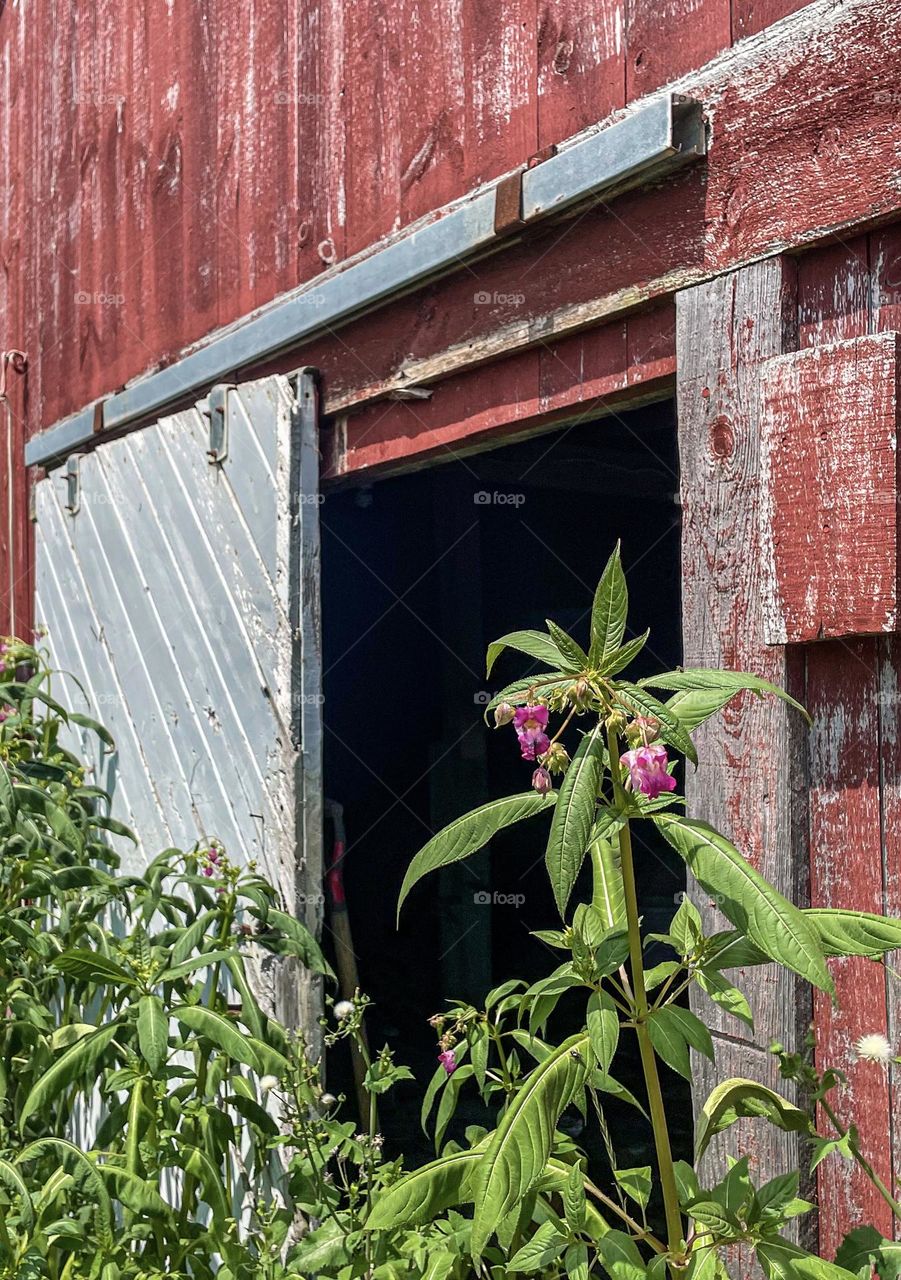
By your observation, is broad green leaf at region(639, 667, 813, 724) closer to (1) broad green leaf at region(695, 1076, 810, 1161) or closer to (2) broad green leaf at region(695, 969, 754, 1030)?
(2) broad green leaf at region(695, 969, 754, 1030)

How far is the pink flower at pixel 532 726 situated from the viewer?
124 cm

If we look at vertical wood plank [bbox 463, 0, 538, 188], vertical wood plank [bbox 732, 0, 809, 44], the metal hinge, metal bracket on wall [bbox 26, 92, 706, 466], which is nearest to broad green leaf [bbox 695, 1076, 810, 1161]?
metal bracket on wall [bbox 26, 92, 706, 466]

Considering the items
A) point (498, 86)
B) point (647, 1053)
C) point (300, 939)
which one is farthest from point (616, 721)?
point (498, 86)

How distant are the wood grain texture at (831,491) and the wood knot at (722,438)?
9cm

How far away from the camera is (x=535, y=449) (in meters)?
5.58

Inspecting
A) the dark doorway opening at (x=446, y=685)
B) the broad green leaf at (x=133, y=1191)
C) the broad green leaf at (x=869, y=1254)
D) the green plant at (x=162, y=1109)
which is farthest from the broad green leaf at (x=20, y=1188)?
the dark doorway opening at (x=446, y=685)

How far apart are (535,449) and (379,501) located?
823 mm

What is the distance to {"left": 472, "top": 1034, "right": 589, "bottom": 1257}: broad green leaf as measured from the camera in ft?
3.84

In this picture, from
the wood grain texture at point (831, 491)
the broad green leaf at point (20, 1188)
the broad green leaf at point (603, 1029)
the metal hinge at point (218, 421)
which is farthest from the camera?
the metal hinge at point (218, 421)

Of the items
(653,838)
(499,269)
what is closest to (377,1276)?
(499,269)

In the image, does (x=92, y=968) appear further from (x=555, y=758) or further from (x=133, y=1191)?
(x=555, y=758)

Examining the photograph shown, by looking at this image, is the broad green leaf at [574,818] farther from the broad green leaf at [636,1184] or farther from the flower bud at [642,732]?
the broad green leaf at [636,1184]

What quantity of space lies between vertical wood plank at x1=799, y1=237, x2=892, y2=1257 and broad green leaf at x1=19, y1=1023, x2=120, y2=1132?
1.24 metres

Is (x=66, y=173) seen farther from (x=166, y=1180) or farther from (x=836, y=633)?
(x=836, y=633)
